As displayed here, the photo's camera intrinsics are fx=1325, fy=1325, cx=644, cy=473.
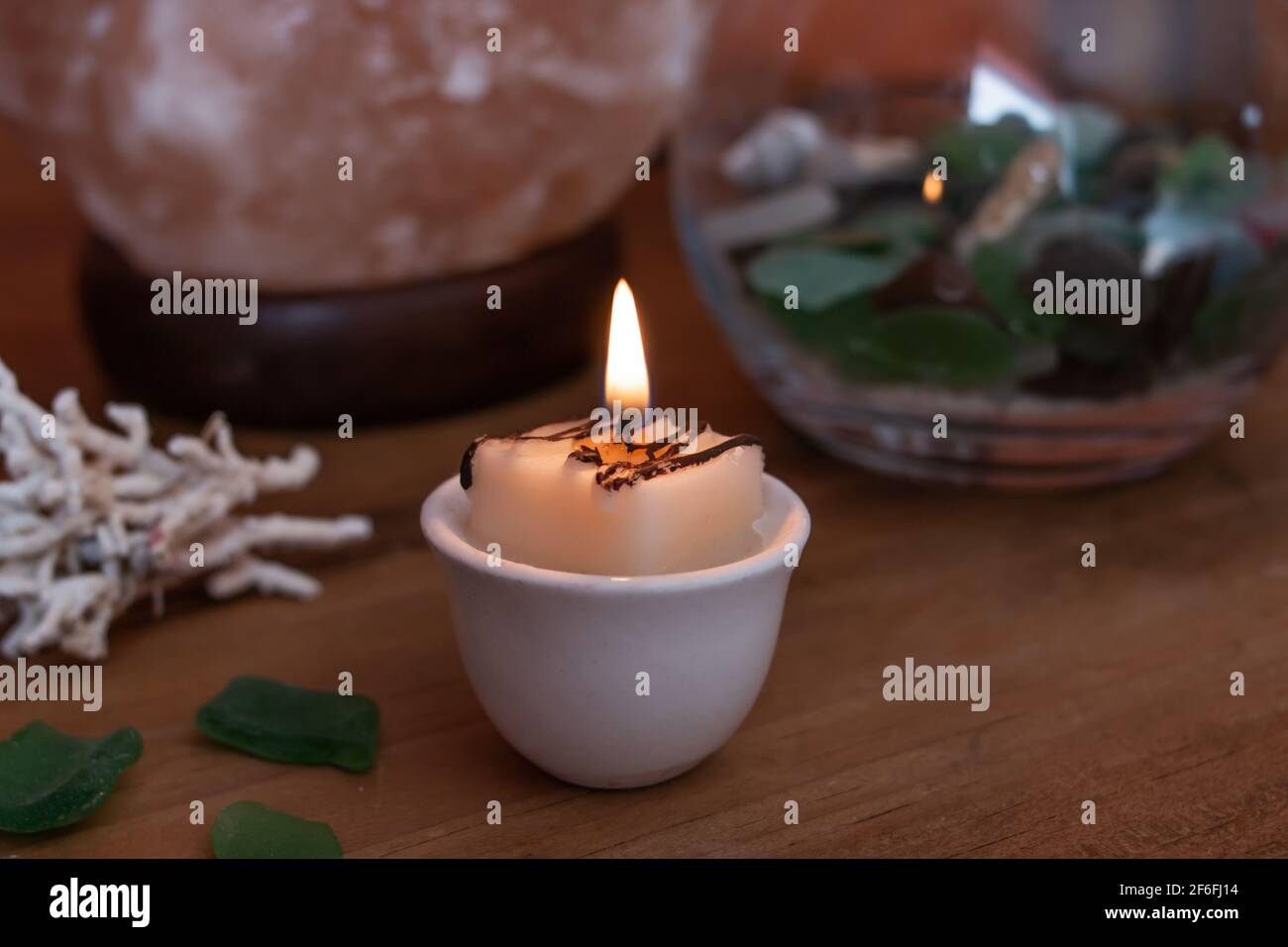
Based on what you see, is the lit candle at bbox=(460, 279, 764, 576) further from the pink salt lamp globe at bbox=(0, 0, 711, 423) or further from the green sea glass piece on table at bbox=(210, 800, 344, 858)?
the pink salt lamp globe at bbox=(0, 0, 711, 423)

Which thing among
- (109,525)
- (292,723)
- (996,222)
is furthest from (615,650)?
(996,222)

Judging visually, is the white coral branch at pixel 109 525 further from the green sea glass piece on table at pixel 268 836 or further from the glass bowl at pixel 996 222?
the glass bowl at pixel 996 222

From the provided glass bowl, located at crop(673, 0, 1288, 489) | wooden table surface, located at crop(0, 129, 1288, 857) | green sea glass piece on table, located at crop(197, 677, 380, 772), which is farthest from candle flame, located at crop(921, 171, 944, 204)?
green sea glass piece on table, located at crop(197, 677, 380, 772)

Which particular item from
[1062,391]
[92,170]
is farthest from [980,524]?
[92,170]

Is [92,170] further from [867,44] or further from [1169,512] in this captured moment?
[1169,512]

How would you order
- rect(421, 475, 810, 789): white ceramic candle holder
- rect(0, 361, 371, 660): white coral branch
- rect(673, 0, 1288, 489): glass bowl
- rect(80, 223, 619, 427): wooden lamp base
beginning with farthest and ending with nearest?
rect(80, 223, 619, 427): wooden lamp base < rect(673, 0, 1288, 489): glass bowl < rect(0, 361, 371, 660): white coral branch < rect(421, 475, 810, 789): white ceramic candle holder

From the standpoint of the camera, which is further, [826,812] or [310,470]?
[310,470]
